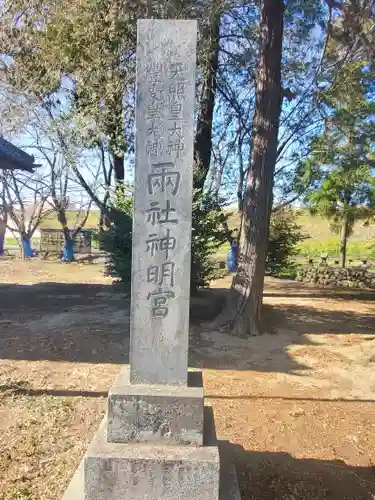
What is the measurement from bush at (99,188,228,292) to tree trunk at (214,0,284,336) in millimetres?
1740

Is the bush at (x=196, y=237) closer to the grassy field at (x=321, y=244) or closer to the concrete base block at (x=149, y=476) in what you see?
the concrete base block at (x=149, y=476)

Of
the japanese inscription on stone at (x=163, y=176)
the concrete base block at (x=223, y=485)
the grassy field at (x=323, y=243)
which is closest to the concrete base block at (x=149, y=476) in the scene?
the concrete base block at (x=223, y=485)

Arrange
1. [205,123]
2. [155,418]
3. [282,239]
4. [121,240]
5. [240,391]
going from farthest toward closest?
[282,239] < [205,123] < [121,240] < [240,391] < [155,418]

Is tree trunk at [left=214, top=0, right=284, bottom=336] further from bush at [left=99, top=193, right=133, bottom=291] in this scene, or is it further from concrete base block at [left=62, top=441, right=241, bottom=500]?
concrete base block at [left=62, top=441, right=241, bottom=500]

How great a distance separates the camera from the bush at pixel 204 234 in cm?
926

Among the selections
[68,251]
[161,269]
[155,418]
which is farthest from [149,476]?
[68,251]

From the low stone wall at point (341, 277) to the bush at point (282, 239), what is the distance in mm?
2301

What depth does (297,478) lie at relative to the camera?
3.35 m

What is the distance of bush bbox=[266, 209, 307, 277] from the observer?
13859mm

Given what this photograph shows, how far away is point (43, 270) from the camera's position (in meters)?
16.4

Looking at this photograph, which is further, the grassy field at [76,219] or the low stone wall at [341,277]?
the grassy field at [76,219]

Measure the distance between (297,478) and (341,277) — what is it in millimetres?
13567

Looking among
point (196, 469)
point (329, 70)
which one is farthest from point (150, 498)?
point (329, 70)

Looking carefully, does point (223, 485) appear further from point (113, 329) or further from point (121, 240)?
point (121, 240)
